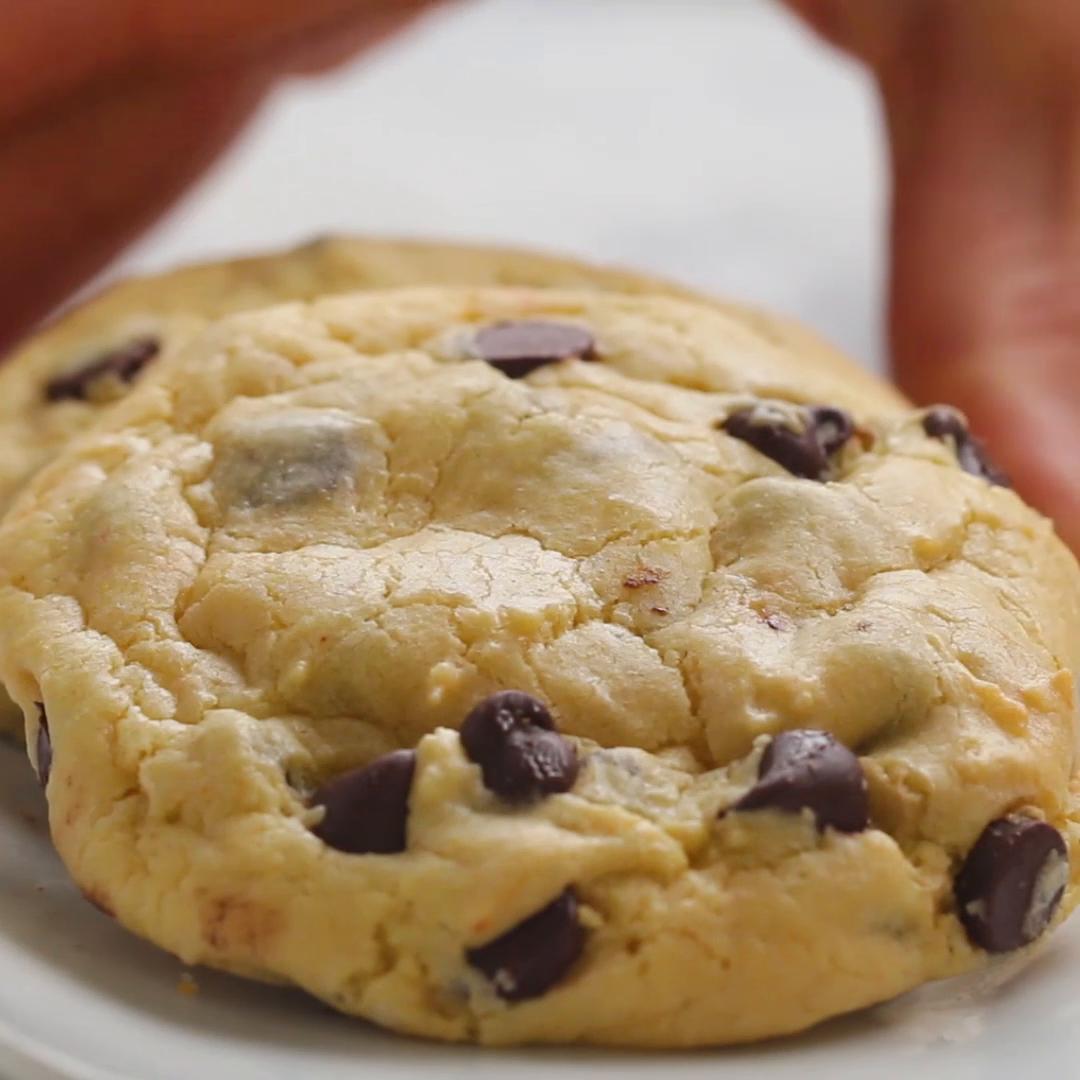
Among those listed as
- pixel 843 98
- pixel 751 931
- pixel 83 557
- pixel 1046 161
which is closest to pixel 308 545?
pixel 83 557

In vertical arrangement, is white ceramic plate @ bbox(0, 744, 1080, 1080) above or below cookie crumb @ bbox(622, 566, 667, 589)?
below

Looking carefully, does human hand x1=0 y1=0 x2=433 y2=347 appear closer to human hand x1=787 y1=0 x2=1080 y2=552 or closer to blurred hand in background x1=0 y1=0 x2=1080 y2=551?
blurred hand in background x1=0 y1=0 x2=1080 y2=551

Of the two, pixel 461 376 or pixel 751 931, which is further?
pixel 461 376

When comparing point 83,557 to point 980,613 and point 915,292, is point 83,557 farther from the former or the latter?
point 915,292

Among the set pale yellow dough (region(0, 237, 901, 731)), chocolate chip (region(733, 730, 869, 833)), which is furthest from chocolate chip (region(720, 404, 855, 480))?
chocolate chip (region(733, 730, 869, 833))

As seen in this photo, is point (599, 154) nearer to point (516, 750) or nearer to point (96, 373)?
point (96, 373)

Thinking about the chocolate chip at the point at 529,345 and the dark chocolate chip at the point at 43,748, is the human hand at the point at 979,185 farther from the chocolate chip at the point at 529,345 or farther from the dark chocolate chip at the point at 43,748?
the dark chocolate chip at the point at 43,748
